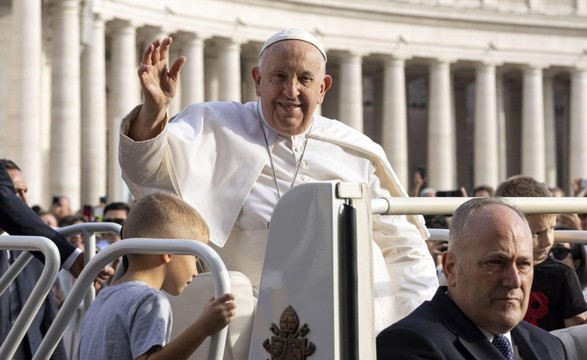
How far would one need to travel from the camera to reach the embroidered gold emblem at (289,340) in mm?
6879

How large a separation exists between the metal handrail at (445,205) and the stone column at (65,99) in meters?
57.9

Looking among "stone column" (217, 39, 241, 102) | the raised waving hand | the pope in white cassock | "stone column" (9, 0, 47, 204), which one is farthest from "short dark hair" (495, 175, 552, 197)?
"stone column" (217, 39, 241, 102)

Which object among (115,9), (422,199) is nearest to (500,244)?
(422,199)

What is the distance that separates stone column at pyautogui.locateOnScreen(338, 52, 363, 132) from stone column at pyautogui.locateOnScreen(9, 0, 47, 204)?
34.5 m

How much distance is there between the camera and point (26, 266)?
47.6 feet

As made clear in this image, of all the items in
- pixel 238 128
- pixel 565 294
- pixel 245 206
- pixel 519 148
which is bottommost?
pixel 565 294

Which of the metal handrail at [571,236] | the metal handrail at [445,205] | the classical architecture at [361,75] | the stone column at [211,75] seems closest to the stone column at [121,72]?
the classical architecture at [361,75]

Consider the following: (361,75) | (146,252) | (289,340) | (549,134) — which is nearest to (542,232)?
(146,252)

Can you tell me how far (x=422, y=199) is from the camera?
7.05 meters

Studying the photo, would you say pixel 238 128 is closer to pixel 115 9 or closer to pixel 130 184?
pixel 130 184

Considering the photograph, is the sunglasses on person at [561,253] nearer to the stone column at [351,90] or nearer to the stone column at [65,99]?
the stone column at [65,99]

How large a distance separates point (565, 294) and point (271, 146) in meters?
2.89

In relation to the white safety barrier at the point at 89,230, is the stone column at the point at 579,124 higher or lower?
higher

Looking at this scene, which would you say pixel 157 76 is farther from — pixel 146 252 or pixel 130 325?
pixel 130 325
